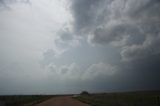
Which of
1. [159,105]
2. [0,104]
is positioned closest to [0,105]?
[0,104]

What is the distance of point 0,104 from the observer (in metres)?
25.4

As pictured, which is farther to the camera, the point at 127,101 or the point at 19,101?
the point at 19,101

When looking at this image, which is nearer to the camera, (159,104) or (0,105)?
(0,105)

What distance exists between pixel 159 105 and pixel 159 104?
590 millimetres

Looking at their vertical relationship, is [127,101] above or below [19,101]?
below

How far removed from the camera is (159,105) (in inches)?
1038

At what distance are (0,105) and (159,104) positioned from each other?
54.6 feet

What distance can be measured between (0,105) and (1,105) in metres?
0.43

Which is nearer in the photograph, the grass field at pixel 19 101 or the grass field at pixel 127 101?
the grass field at pixel 127 101

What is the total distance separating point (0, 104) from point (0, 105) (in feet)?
1.08

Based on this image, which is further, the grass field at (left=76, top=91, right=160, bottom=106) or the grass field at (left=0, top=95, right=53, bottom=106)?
the grass field at (left=0, top=95, right=53, bottom=106)

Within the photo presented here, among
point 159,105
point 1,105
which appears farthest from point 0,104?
point 159,105

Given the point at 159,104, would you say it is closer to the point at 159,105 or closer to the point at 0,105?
the point at 159,105

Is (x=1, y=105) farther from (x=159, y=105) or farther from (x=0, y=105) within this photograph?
(x=159, y=105)
